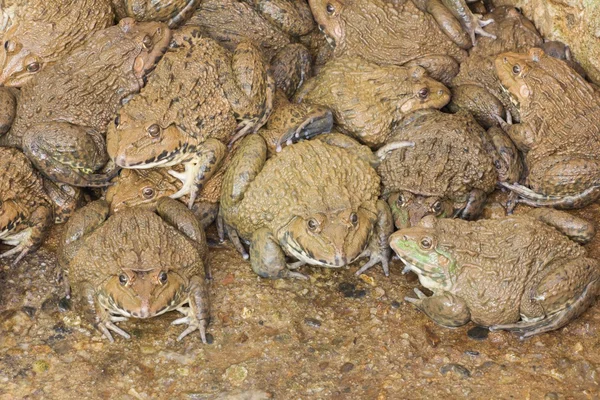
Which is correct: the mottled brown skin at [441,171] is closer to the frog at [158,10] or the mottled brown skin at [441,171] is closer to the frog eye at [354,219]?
the frog eye at [354,219]

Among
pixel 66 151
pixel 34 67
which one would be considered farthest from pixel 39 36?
pixel 66 151

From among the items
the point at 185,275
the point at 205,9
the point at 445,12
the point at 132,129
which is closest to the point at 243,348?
the point at 185,275

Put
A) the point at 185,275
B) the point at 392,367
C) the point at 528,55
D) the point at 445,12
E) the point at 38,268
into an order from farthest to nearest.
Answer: the point at 445,12 < the point at 528,55 < the point at 38,268 < the point at 185,275 < the point at 392,367

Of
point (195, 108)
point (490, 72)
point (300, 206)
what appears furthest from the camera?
point (490, 72)

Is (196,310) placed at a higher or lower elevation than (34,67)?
lower

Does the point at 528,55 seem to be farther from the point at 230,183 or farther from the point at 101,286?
the point at 101,286

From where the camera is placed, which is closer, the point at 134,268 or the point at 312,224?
the point at 134,268

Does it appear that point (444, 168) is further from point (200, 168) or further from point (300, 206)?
point (200, 168)

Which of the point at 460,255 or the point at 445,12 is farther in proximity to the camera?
the point at 445,12
